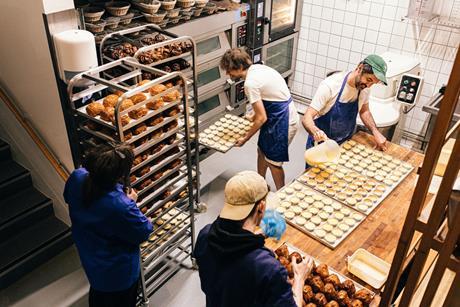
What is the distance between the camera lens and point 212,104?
16.1ft

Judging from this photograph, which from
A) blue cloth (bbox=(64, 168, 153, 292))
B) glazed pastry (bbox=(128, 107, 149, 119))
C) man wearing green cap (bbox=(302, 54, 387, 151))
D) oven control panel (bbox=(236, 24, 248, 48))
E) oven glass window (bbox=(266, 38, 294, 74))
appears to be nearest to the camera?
blue cloth (bbox=(64, 168, 153, 292))

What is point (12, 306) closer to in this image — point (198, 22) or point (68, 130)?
point (68, 130)

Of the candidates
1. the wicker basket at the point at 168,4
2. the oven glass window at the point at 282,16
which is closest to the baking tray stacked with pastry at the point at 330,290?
the wicker basket at the point at 168,4

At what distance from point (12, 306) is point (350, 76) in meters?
3.20

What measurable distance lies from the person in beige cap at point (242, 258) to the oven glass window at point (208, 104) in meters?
2.91

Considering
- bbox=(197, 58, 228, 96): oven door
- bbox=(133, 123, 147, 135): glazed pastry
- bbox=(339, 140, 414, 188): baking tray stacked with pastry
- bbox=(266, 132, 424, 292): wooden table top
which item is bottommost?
bbox=(266, 132, 424, 292): wooden table top

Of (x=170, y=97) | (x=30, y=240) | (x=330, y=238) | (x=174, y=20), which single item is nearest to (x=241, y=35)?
(x=174, y=20)

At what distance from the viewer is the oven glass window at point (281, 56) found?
5488mm

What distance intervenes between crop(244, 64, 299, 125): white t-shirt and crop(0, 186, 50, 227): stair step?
2032 mm

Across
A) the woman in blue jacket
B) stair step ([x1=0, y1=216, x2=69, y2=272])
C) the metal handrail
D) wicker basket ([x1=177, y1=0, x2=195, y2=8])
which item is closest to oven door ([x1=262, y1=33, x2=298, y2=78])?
wicker basket ([x1=177, y1=0, x2=195, y2=8])

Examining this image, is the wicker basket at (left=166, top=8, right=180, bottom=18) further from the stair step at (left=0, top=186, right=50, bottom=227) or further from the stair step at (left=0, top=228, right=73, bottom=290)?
the stair step at (left=0, top=228, right=73, bottom=290)

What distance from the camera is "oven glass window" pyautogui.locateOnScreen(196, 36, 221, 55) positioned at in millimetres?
4459

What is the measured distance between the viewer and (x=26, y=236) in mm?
3611

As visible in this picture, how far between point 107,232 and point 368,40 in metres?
4.00
